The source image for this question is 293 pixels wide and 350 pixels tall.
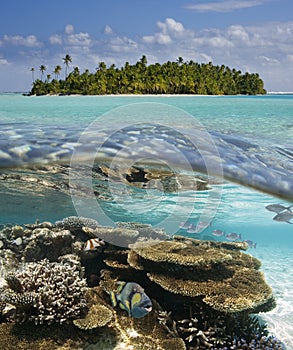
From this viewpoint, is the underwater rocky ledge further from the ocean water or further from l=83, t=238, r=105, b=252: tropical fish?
the ocean water

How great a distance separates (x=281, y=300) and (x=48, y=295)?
4.54 metres

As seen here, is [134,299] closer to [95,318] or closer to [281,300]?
[95,318]

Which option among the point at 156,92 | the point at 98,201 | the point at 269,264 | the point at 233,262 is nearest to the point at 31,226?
the point at 98,201

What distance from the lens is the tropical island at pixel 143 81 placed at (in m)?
77.4

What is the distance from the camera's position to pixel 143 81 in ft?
257

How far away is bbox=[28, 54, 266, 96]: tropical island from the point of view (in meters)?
77.4

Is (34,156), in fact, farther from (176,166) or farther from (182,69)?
(182,69)

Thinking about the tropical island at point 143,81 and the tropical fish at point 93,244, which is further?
the tropical island at point 143,81

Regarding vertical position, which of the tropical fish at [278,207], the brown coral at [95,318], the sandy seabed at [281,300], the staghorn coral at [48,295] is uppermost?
the tropical fish at [278,207]

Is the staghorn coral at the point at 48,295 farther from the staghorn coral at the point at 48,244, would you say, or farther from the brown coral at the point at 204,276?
the staghorn coral at the point at 48,244

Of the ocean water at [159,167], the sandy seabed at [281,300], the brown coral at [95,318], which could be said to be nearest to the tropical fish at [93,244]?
the brown coral at [95,318]

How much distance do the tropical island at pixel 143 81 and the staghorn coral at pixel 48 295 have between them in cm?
7299

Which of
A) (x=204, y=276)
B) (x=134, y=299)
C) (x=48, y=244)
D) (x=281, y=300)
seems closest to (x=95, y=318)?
(x=134, y=299)

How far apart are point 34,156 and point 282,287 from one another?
5808 millimetres
